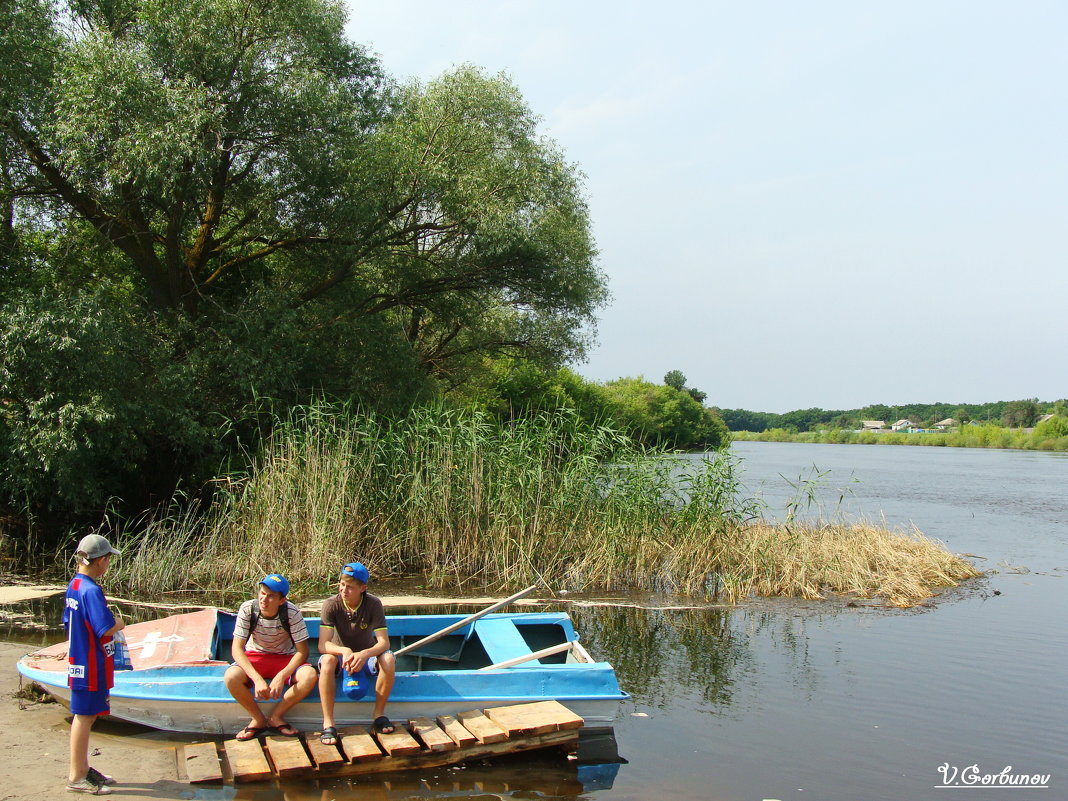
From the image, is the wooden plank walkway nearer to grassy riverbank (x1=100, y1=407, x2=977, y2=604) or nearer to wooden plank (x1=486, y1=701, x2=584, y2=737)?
wooden plank (x1=486, y1=701, x2=584, y2=737)

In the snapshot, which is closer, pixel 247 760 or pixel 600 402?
pixel 247 760

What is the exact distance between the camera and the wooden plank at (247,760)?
5.20 metres

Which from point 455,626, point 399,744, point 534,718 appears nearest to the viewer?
point 399,744

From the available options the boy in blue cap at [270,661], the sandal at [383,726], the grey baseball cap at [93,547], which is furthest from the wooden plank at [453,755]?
the grey baseball cap at [93,547]

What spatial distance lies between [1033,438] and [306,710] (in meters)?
75.6

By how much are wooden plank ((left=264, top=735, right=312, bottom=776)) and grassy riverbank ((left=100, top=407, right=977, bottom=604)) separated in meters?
4.99

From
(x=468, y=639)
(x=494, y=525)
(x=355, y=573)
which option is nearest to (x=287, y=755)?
(x=355, y=573)

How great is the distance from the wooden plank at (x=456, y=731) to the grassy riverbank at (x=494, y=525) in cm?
499

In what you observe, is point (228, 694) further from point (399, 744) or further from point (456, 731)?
point (456, 731)

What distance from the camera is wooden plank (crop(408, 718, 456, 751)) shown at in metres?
5.55

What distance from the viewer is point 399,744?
18.2 ft

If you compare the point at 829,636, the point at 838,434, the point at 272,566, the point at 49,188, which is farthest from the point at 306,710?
the point at 838,434

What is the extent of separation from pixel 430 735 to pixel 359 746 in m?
0.46

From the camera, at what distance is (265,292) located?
14180 mm
